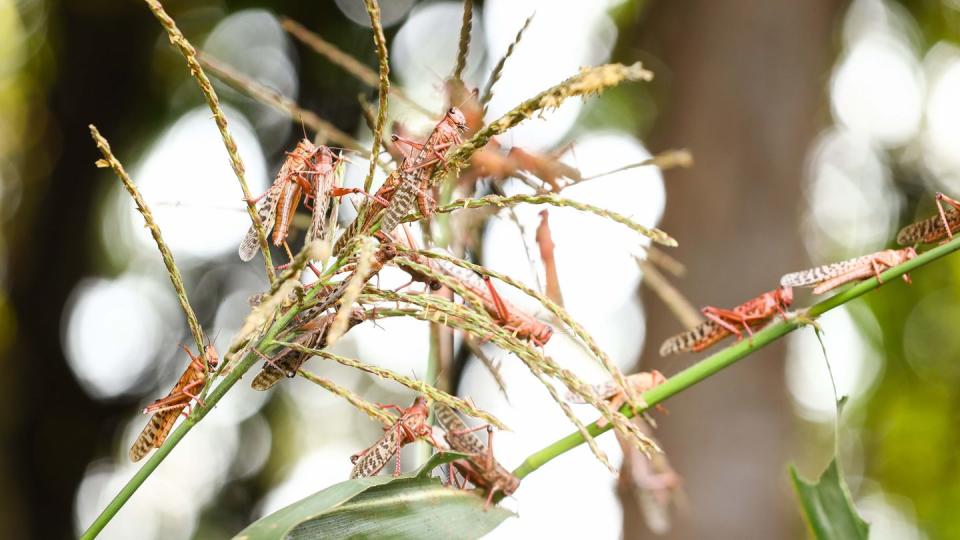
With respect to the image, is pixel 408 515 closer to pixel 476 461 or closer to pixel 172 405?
pixel 476 461

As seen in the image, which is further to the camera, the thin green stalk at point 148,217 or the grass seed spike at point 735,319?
the grass seed spike at point 735,319

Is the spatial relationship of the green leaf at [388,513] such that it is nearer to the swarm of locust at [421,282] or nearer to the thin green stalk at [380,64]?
the swarm of locust at [421,282]

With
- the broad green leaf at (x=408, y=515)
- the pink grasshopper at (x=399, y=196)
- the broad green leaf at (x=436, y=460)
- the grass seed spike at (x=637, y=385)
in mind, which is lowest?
the broad green leaf at (x=408, y=515)

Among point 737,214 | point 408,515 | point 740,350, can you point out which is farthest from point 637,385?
point 737,214

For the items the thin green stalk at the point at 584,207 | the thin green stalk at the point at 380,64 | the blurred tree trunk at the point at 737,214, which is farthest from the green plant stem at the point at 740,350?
the blurred tree trunk at the point at 737,214

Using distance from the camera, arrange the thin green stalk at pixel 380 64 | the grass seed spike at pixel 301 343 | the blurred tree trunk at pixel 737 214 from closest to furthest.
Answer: the thin green stalk at pixel 380 64 → the grass seed spike at pixel 301 343 → the blurred tree trunk at pixel 737 214

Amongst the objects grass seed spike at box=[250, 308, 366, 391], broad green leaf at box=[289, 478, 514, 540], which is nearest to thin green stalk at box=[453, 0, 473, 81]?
grass seed spike at box=[250, 308, 366, 391]
